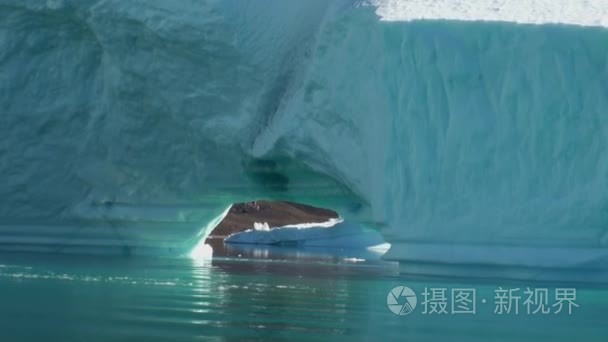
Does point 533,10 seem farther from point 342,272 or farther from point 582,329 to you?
point 582,329

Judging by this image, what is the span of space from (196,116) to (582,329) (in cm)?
638

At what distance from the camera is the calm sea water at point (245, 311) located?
4.28 meters

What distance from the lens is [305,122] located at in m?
9.76

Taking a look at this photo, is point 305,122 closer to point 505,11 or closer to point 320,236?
point 505,11

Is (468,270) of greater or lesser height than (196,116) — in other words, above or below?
below

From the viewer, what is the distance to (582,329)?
489 cm

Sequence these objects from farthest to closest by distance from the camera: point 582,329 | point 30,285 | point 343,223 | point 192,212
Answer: point 343,223
point 192,212
point 30,285
point 582,329

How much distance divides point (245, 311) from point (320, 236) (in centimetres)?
1564

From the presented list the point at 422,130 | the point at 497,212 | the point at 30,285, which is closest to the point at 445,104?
the point at 422,130
